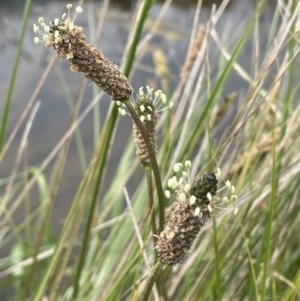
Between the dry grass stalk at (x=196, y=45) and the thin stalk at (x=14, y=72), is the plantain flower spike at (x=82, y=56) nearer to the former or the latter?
the thin stalk at (x=14, y=72)

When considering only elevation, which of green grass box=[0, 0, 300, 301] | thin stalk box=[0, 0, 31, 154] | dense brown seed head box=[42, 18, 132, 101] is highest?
thin stalk box=[0, 0, 31, 154]

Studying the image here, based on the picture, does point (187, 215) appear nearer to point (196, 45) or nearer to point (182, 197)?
point (182, 197)

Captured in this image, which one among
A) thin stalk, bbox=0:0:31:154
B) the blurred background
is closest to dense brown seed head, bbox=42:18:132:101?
thin stalk, bbox=0:0:31:154

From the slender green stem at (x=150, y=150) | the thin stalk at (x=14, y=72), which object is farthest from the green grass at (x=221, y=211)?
the slender green stem at (x=150, y=150)

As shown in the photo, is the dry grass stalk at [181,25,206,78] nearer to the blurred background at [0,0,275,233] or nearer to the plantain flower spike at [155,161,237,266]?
the blurred background at [0,0,275,233]

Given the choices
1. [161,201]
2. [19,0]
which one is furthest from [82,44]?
[19,0]

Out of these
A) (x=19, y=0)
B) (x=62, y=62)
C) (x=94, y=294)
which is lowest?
(x=94, y=294)

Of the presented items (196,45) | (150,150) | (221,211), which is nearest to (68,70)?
(196,45)

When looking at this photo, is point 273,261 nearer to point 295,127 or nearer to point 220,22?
point 295,127
